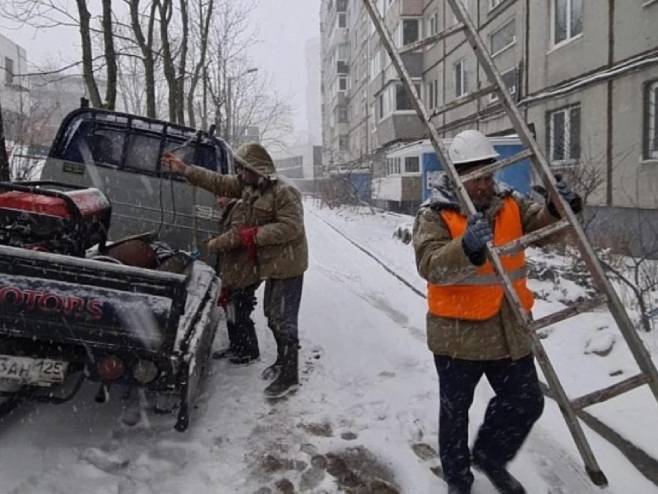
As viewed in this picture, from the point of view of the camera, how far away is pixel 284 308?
14.8 feet

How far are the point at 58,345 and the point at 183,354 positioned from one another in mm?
622

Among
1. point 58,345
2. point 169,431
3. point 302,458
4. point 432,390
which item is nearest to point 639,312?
point 432,390

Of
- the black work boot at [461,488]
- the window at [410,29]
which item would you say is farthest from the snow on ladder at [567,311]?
the window at [410,29]

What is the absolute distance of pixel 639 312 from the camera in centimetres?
584

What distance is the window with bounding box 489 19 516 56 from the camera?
1830cm

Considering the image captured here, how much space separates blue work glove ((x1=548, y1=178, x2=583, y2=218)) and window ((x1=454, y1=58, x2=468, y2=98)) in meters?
19.6

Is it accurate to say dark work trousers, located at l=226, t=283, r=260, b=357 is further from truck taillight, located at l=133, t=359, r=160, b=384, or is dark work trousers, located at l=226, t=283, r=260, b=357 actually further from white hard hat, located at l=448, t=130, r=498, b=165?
white hard hat, located at l=448, t=130, r=498, b=165

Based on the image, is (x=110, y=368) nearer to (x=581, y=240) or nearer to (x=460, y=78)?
(x=581, y=240)

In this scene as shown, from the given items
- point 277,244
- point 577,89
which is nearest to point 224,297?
point 277,244

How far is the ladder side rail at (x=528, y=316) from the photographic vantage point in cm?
273

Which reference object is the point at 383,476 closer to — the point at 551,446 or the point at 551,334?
the point at 551,446

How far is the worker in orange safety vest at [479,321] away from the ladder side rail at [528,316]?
0.08 meters

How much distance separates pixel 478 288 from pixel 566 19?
14.0 metres

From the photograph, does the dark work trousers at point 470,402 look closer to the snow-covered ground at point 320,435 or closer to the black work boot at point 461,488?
the black work boot at point 461,488
